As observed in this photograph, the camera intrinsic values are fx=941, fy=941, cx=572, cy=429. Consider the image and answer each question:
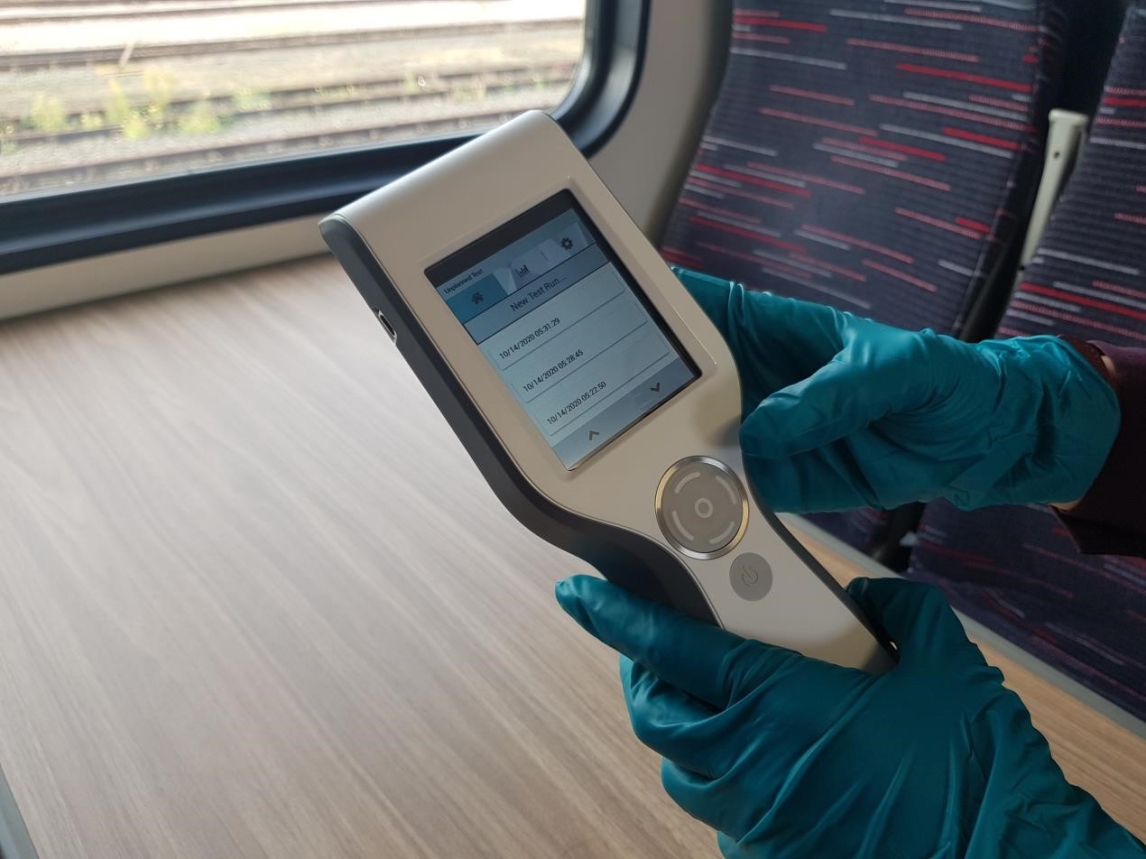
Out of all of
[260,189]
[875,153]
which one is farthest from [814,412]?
[260,189]

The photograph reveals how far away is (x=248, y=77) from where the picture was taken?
1463 millimetres

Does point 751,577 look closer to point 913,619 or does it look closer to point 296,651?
point 913,619

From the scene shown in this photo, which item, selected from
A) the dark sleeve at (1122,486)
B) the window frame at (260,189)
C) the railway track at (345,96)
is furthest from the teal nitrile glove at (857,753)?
the railway track at (345,96)

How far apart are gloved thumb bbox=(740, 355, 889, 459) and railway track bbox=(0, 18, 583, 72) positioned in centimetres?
108

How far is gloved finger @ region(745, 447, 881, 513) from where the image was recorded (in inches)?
27.0

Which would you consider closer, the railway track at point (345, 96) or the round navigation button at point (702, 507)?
the round navigation button at point (702, 507)

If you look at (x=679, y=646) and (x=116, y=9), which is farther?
(x=116, y=9)

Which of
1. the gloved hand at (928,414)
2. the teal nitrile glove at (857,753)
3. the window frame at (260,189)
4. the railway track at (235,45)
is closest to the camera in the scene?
the teal nitrile glove at (857,753)

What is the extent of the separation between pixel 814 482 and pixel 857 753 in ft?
A: 0.78

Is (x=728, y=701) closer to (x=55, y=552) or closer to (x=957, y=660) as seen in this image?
(x=957, y=660)

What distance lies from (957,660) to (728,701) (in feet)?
0.45

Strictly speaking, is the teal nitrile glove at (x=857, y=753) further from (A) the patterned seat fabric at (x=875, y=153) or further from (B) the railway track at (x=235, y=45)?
(B) the railway track at (x=235, y=45)

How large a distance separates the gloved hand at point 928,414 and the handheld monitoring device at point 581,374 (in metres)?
0.10

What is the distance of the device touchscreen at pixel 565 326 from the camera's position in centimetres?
55
